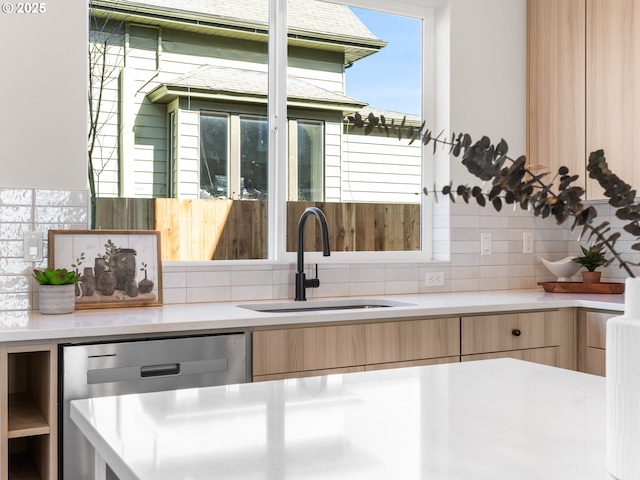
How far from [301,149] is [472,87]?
104cm

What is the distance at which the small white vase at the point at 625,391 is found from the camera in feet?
2.42

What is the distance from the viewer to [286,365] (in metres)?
2.41

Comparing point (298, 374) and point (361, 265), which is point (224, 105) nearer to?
point (361, 265)

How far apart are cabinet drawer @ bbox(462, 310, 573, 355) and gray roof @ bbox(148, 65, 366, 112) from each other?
4.15 feet

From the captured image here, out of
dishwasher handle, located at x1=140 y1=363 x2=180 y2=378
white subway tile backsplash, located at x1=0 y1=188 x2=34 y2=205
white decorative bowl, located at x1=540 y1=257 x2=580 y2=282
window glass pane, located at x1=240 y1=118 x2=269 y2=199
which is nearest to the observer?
dishwasher handle, located at x1=140 y1=363 x2=180 y2=378

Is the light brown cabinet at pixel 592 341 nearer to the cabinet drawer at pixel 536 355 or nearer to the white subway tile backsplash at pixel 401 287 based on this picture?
the cabinet drawer at pixel 536 355

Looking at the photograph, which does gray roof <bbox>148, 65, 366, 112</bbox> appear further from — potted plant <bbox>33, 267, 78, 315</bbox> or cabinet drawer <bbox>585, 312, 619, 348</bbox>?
cabinet drawer <bbox>585, 312, 619, 348</bbox>

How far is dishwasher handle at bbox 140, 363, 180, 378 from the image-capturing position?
2197 mm

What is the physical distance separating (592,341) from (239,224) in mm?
1651

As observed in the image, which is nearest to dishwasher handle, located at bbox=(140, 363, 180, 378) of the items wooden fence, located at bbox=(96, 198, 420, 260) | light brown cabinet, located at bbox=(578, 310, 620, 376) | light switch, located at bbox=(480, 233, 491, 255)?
wooden fence, located at bbox=(96, 198, 420, 260)

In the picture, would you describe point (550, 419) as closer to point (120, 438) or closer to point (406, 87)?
point (120, 438)

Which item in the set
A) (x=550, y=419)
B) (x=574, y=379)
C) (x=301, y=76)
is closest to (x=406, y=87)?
(x=301, y=76)

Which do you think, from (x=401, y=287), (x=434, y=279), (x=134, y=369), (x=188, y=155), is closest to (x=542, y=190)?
(x=134, y=369)

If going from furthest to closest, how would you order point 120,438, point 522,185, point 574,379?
point 574,379
point 120,438
point 522,185
